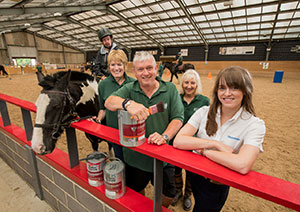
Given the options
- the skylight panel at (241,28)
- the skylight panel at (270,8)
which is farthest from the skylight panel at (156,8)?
the skylight panel at (270,8)

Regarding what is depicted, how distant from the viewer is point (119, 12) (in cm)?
1630

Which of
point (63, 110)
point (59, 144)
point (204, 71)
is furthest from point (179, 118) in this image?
point (204, 71)

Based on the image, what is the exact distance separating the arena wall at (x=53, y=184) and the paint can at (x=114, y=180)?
0.15 metres

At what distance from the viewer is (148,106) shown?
1227 millimetres

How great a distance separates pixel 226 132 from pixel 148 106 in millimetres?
586

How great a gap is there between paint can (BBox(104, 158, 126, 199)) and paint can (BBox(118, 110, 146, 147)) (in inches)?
11.2

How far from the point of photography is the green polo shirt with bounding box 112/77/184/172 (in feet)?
4.03

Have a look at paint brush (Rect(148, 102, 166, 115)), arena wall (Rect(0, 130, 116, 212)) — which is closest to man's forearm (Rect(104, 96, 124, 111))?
paint brush (Rect(148, 102, 166, 115))

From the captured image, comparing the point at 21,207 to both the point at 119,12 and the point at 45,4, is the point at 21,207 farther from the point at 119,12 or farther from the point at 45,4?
the point at 119,12

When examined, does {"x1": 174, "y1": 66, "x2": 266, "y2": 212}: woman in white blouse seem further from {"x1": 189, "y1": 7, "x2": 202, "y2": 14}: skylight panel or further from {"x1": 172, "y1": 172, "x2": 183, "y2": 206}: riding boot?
{"x1": 189, "y1": 7, "x2": 202, "y2": 14}: skylight panel

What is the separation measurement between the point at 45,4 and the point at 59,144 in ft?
51.5

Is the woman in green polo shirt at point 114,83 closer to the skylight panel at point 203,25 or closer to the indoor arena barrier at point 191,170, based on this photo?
the indoor arena barrier at point 191,170

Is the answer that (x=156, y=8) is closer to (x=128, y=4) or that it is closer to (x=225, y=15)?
(x=128, y=4)

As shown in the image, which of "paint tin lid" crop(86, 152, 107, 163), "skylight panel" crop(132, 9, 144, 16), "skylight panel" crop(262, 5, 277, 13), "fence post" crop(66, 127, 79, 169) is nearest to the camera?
"paint tin lid" crop(86, 152, 107, 163)
